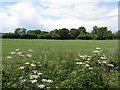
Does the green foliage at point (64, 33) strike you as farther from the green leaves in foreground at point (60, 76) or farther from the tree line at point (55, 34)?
the green leaves in foreground at point (60, 76)

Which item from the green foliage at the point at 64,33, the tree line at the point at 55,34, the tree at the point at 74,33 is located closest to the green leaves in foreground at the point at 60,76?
the tree line at the point at 55,34

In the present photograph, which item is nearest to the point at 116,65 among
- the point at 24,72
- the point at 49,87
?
the point at 49,87

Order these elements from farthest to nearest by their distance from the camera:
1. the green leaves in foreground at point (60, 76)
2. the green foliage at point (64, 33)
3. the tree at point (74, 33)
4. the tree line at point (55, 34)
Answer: the tree at point (74, 33) → the green foliage at point (64, 33) → the tree line at point (55, 34) → the green leaves in foreground at point (60, 76)

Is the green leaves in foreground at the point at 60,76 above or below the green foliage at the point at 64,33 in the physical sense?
below

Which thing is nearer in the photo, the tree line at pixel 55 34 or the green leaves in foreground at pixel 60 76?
the green leaves in foreground at pixel 60 76

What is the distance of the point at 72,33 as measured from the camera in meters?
50.4

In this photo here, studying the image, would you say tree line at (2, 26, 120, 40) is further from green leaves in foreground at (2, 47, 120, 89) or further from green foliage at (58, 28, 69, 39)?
green leaves in foreground at (2, 47, 120, 89)

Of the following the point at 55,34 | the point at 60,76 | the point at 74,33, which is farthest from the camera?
the point at 74,33

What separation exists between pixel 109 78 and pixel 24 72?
2365mm

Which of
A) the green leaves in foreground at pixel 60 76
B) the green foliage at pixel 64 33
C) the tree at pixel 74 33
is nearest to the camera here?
the green leaves in foreground at pixel 60 76

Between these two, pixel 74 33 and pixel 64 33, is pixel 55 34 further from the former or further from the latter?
pixel 74 33

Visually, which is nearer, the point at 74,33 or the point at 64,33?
the point at 64,33

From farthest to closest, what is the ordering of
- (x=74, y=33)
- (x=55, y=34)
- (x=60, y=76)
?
1. (x=74, y=33)
2. (x=55, y=34)
3. (x=60, y=76)

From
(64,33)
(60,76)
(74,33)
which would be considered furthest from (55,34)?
(60,76)
